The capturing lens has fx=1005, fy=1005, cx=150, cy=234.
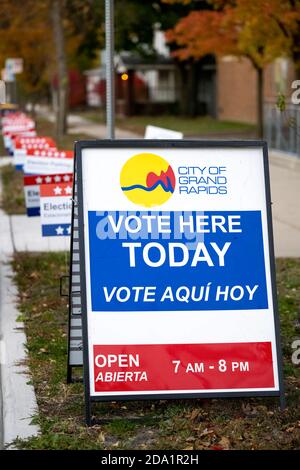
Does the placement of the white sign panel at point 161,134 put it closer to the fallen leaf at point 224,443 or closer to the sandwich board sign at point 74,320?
the sandwich board sign at point 74,320

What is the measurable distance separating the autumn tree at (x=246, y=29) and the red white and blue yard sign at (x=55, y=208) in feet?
28.8

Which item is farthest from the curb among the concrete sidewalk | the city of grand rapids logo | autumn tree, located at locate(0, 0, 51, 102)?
autumn tree, located at locate(0, 0, 51, 102)

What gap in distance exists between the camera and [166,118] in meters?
50.8

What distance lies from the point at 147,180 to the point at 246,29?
17.8 meters

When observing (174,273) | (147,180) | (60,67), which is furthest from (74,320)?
(60,67)

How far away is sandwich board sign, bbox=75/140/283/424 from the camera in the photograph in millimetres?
5867

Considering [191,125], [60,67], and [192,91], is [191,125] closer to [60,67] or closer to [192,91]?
[192,91]

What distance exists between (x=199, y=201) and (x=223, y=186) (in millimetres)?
180

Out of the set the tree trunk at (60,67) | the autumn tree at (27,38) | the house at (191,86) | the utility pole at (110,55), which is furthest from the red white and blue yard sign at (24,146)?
the house at (191,86)

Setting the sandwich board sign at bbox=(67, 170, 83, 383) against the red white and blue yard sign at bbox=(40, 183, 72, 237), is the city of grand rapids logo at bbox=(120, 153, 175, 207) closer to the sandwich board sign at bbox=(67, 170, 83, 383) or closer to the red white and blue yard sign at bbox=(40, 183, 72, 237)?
the sandwich board sign at bbox=(67, 170, 83, 383)

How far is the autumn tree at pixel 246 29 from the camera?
64.0ft

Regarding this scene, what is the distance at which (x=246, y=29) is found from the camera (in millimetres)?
23078
